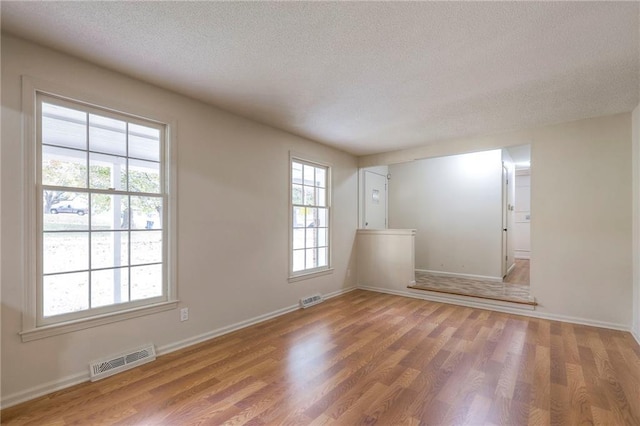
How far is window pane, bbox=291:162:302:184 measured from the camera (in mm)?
4387

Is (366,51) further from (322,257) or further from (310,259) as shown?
(322,257)

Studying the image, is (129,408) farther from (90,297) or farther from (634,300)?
(634,300)

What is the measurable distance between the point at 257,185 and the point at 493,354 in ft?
10.3

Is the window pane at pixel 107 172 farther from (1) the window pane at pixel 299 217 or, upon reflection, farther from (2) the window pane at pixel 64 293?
(1) the window pane at pixel 299 217

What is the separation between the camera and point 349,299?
15.8 ft

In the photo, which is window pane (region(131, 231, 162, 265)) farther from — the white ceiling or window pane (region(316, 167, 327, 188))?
window pane (region(316, 167, 327, 188))

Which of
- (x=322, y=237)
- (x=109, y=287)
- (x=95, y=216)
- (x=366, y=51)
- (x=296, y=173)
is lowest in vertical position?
(x=109, y=287)

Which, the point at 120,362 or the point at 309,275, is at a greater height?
the point at 309,275

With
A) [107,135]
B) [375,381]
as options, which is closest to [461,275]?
[375,381]

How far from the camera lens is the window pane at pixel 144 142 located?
267 centimetres

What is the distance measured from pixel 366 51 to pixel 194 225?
7.58 feet

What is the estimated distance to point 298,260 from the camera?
446cm

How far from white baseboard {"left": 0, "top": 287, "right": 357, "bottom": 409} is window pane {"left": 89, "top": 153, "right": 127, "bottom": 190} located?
1.49 m

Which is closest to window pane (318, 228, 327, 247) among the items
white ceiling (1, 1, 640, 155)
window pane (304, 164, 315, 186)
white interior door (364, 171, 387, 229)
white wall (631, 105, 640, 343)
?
window pane (304, 164, 315, 186)
